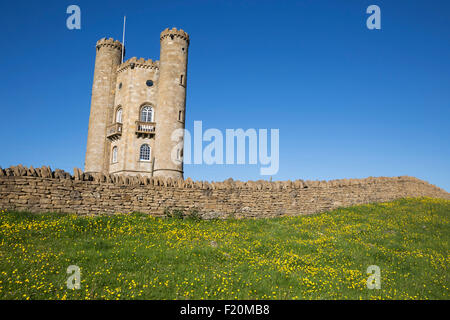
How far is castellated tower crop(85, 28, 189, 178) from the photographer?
109ft

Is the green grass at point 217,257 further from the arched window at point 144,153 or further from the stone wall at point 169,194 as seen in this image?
the arched window at point 144,153

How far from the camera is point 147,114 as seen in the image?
35406 millimetres

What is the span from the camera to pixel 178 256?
413 inches

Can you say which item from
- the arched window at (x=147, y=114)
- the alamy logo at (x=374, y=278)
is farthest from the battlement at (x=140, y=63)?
the alamy logo at (x=374, y=278)

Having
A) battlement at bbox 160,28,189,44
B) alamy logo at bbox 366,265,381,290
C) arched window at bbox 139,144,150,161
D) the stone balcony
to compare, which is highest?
battlement at bbox 160,28,189,44

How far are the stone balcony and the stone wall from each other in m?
19.5

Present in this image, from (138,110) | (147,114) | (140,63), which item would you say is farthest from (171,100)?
(140,63)

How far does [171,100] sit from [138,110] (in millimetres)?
4222

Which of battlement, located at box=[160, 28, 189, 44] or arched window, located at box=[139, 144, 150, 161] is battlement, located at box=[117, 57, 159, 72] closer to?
battlement, located at box=[160, 28, 189, 44]

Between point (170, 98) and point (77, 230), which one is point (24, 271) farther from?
point (170, 98)

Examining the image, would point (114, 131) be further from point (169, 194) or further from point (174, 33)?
point (169, 194)

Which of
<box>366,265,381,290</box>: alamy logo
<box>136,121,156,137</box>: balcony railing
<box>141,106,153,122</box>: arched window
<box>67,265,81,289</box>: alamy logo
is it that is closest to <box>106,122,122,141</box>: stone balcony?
<box>136,121,156,137</box>: balcony railing
